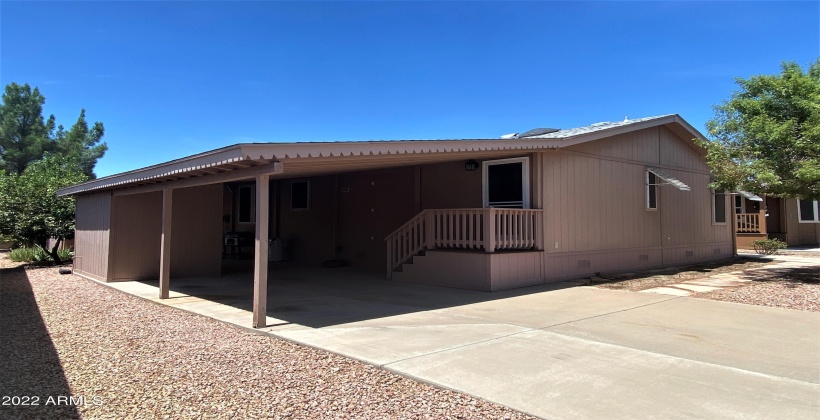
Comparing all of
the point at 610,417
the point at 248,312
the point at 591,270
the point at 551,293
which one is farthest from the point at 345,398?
the point at 591,270

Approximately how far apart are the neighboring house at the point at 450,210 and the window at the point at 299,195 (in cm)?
6

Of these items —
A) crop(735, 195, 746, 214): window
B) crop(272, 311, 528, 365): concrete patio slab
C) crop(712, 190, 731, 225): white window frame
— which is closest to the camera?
crop(272, 311, 528, 365): concrete patio slab

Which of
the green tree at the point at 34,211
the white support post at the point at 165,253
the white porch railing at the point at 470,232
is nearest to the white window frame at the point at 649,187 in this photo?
the white porch railing at the point at 470,232

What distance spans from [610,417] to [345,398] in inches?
71.1

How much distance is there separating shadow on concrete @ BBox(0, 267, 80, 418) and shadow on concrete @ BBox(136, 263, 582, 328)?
7.80ft

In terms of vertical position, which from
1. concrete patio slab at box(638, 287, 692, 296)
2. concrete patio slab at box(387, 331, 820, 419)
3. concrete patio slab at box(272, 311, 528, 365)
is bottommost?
concrete patio slab at box(387, 331, 820, 419)

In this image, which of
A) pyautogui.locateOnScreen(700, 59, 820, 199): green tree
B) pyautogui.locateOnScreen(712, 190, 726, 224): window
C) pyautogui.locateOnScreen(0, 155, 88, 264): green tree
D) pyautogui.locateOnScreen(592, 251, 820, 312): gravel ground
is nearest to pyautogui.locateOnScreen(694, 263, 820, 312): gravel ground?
pyautogui.locateOnScreen(592, 251, 820, 312): gravel ground

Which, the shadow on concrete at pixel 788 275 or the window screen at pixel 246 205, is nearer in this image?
the shadow on concrete at pixel 788 275

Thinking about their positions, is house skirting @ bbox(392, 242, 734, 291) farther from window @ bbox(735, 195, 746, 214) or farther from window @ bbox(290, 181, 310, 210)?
window @ bbox(735, 195, 746, 214)

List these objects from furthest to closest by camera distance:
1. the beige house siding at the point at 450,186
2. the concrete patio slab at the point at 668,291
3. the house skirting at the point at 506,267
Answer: the beige house siding at the point at 450,186
the house skirting at the point at 506,267
the concrete patio slab at the point at 668,291

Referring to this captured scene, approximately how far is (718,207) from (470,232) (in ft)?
35.7

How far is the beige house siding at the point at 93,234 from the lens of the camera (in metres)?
10.1

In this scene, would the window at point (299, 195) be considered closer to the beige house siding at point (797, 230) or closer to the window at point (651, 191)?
the window at point (651, 191)

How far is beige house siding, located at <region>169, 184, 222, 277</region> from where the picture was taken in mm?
10391
